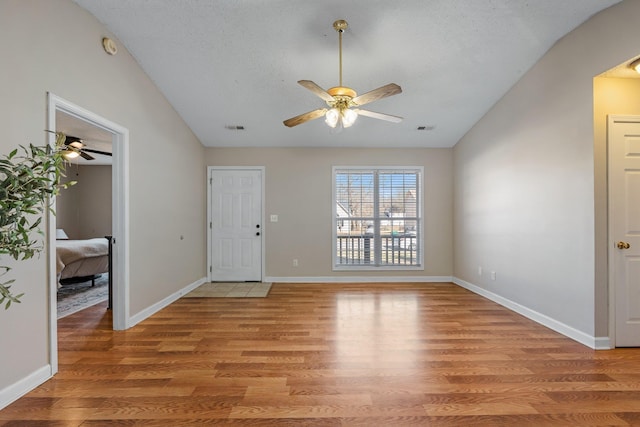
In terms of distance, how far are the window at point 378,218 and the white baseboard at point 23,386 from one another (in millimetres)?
4211

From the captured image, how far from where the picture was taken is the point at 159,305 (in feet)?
13.1

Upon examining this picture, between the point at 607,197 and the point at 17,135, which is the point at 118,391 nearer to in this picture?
the point at 17,135

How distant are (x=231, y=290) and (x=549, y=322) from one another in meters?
4.27

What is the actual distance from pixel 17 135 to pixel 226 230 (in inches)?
147

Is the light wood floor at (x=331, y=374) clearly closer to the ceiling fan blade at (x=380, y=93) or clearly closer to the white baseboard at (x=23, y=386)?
the white baseboard at (x=23, y=386)

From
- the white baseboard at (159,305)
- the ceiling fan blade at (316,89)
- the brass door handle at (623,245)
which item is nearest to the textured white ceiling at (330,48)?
the ceiling fan blade at (316,89)

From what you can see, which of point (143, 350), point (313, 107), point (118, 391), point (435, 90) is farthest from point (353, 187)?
point (118, 391)

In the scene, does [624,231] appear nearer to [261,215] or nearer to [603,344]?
[603,344]

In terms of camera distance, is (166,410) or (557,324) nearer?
(166,410)

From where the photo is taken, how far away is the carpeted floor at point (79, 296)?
4.05m

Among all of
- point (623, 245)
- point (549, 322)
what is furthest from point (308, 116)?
point (549, 322)

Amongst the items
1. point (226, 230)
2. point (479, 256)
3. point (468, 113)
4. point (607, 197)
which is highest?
point (468, 113)

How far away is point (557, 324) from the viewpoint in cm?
317

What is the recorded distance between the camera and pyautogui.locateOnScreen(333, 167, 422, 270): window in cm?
575
